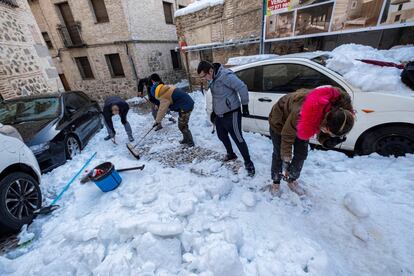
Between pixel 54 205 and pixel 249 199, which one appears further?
pixel 54 205

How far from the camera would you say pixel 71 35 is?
11.6 metres

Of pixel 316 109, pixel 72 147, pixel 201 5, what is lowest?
pixel 72 147

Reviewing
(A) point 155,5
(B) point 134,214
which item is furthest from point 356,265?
(A) point 155,5

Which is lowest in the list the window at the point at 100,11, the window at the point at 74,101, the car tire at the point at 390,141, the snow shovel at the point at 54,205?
the snow shovel at the point at 54,205

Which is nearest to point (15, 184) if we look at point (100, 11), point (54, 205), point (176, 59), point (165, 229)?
point (54, 205)

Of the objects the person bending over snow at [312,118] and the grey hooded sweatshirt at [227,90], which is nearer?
the person bending over snow at [312,118]

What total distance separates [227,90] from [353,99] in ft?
5.50

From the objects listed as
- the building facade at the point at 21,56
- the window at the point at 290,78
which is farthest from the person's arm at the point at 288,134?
the building facade at the point at 21,56

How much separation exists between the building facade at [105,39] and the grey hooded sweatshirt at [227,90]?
33.7ft

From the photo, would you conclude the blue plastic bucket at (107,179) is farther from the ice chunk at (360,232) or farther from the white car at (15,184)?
the ice chunk at (360,232)

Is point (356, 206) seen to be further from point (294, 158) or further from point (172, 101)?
point (172, 101)

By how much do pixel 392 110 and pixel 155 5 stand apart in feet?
44.0

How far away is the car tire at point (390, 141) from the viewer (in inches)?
96.0

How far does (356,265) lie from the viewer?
1625mm
